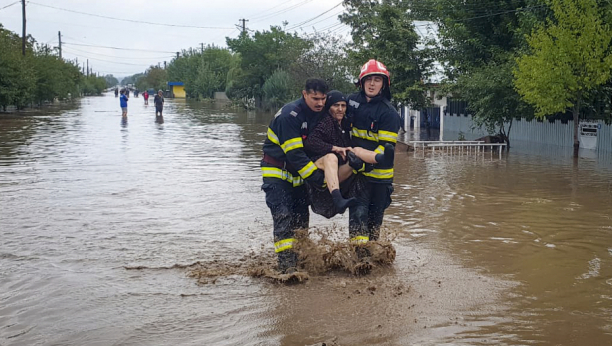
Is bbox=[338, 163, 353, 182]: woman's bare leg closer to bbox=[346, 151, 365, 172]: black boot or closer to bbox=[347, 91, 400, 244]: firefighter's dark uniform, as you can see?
bbox=[346, 151, 365, 172]: black boot

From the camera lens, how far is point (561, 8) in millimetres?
19000

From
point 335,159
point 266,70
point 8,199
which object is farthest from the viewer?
point 266,70

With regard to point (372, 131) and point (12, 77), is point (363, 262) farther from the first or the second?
point (12, 77)

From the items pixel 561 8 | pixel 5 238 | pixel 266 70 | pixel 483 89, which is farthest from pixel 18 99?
pixel 5 238

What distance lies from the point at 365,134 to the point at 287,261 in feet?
4.86

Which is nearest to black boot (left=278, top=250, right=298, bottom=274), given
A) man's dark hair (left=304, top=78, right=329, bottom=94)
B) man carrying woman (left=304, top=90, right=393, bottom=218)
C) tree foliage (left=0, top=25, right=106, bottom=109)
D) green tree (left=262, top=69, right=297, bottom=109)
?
man carrying woman (left=304, top=90, right=393, bottom=218)

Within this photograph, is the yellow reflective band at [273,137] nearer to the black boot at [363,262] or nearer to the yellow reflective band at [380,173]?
the yellow reflective band at [380,173]

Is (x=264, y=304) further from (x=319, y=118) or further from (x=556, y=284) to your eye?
(x=556, y=284)

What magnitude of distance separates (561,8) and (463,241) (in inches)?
511

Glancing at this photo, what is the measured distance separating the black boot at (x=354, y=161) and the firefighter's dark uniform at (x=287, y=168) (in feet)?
1.09

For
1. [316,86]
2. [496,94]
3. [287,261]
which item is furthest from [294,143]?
[496,94]

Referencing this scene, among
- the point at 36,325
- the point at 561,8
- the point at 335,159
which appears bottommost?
the point at 36,325

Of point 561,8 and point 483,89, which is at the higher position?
point 561,8

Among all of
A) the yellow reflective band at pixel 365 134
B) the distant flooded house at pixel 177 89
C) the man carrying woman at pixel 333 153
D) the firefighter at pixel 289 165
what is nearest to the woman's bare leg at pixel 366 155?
the man carrying woman at pixel 333 153
